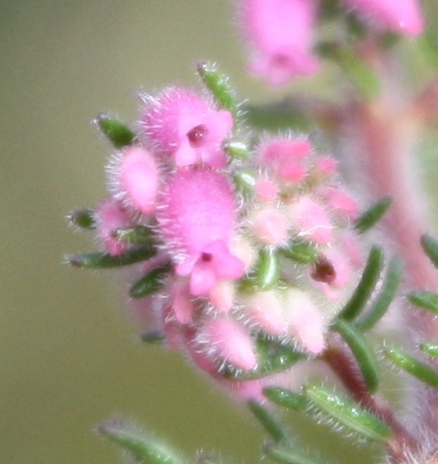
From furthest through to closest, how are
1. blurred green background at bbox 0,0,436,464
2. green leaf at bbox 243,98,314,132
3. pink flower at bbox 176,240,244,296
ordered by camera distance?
blurred green background at bbox 0,0,436,464, green leaf at bbox 243,98,314,132, pink flower at bbox 176,240,244,296

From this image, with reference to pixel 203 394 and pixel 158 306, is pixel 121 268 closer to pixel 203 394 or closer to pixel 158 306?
pixel 158 306

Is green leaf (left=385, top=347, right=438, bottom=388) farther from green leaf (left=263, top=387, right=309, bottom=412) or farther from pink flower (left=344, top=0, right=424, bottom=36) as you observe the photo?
pink flower (left=344, top=0, right=424, bottom=36)

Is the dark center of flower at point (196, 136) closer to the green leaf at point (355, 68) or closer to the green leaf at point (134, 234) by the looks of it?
the green leaf at point (134, 234)

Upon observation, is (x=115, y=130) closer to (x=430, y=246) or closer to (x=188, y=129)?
(x=188, y=129)

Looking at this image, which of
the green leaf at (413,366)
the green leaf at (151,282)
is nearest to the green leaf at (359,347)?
the green leaf at (413,366)

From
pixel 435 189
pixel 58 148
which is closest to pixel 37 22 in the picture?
pixel 58 148

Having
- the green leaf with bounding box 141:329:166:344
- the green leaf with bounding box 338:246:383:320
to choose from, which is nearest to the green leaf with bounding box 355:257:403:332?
the green leaf with bounding box 338:246:383:320

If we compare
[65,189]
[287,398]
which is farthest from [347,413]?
[65,189]

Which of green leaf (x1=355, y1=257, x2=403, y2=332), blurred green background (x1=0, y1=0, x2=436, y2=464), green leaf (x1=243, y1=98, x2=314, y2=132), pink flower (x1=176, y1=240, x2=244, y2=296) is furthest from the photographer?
blurred green background (x1=0, y1=0, x2=436, y2=464)
